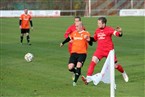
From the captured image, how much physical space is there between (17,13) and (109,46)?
57975 mm

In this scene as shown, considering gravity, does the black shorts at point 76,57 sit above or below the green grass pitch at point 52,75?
above

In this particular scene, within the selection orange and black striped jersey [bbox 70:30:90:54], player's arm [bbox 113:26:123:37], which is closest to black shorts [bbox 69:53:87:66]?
orange and black striped jersey [bbox 70:30:90:54]

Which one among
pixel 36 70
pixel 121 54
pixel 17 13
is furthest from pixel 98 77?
pixel 17 13

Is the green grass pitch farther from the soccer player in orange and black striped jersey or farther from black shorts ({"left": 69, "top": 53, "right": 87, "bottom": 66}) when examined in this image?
black shorts ({"left": 69, "top": 53, "right": 87, "bottom": 66})

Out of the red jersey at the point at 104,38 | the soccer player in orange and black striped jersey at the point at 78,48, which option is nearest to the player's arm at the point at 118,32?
the red jersey at the point at 104,38

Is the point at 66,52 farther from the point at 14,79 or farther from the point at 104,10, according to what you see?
the point at 104,10

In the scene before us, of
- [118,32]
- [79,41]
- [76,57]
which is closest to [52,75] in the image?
[76,57]

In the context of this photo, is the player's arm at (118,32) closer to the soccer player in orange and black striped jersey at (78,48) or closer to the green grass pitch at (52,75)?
the soccer player in orange and black striped jersey at (78,48)

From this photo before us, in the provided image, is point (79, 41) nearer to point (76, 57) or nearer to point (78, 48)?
point (78, 48)

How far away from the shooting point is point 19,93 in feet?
44.4

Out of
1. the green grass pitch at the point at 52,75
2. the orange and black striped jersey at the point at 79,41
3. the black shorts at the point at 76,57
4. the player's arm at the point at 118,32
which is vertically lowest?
the green grass pitch at the point at 52,75

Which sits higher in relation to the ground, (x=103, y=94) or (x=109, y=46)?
(x=109, y=46)

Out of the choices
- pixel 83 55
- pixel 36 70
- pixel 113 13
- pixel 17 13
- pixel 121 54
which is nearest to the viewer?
pixel 83 55

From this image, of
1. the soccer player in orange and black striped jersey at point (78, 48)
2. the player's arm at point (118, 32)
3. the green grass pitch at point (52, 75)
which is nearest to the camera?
the green grass pitch at point (52, 75)
